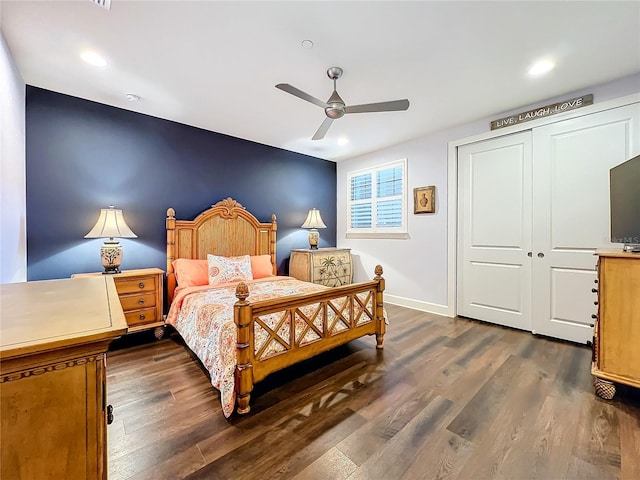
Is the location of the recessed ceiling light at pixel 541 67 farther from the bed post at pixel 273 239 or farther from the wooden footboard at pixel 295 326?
the bed post at pixel 273 239

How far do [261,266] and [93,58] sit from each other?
276cm

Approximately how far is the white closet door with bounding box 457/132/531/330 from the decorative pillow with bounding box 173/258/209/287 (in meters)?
3.47

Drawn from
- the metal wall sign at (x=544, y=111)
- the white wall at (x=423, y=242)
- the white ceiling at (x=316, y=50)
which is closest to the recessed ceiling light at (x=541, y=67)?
the white ceiling at (x=316, y=50)

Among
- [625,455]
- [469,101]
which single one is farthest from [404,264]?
[625,455]

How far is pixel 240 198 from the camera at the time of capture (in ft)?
13.7

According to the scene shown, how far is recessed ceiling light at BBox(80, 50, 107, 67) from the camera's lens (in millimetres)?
2176

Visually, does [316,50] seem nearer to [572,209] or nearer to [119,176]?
[119,176]

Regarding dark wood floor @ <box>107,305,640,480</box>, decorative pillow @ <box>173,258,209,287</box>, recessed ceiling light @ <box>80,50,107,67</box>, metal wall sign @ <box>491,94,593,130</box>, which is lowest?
dark wood floor @ <box>107,305,640,480</box>

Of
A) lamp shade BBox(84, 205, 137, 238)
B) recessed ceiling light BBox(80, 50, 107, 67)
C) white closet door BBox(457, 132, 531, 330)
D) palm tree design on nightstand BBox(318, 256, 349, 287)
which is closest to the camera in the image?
recessed ceiling light BBox(80, 50, 107, 67)

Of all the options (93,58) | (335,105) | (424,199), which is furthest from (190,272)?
(424,199)

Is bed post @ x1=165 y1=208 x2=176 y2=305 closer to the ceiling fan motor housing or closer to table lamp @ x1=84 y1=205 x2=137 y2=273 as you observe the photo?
table lamp @ x1=84 y1=205 x2=137 y2=273

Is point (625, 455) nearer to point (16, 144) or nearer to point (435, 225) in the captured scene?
point (435, 225)

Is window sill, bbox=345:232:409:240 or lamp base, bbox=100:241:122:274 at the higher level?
window sill, bbox=345:232:409:240

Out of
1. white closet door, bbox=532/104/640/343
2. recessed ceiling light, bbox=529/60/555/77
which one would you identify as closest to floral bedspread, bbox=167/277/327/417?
white closet door, bbox=532/104/640/343
